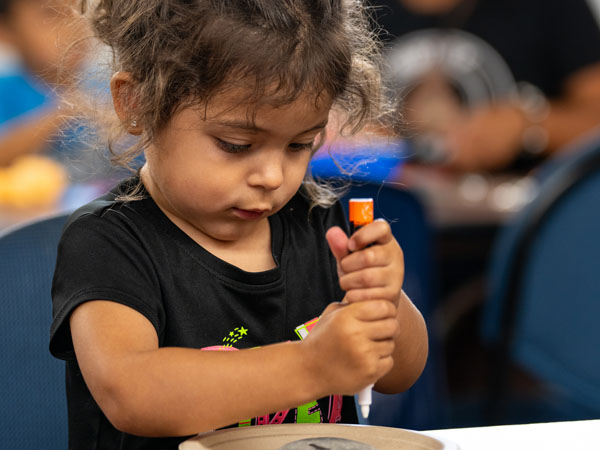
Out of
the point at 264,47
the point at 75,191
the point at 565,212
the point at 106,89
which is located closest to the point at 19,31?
the point at 75,191

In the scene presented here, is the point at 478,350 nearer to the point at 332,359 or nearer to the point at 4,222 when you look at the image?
the point at 4,222

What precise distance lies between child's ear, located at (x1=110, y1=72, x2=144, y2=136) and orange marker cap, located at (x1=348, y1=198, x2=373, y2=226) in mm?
268

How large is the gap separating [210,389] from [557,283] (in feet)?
4.38

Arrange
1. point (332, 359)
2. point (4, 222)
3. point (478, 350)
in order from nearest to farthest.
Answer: point (332, 359) < point (4, 222) < point (478, 350)

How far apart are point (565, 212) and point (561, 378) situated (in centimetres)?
37

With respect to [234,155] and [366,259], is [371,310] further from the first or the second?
[234,155]

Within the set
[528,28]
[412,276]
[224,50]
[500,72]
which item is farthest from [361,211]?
[528,28]

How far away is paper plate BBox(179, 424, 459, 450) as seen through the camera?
2.13 ft

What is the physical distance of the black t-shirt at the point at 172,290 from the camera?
770 millimetres

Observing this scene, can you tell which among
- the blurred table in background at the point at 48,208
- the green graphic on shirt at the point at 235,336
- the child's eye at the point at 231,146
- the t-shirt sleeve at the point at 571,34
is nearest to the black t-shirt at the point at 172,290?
the green graphic on shirt at the point at 235,336

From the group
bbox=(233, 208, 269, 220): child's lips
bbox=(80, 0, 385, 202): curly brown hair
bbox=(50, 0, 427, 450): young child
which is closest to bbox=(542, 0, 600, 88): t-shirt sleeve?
bbox=(50, 0, 427, 450): young child

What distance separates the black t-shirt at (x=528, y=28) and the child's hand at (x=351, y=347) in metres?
2.43

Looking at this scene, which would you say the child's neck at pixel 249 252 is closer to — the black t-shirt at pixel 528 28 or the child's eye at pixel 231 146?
the child's eye at pixel 231 146

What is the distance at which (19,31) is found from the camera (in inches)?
128
